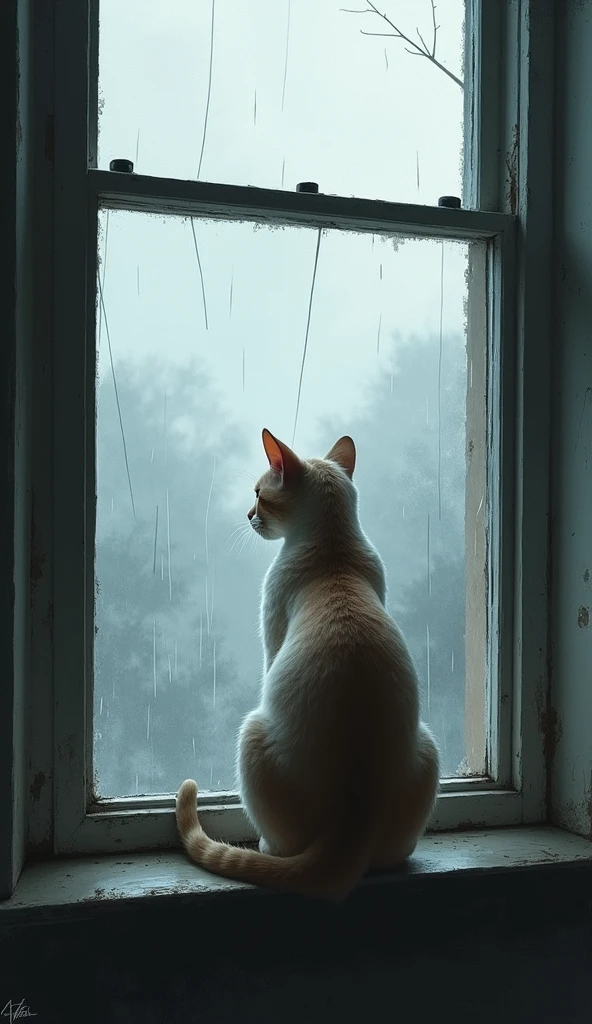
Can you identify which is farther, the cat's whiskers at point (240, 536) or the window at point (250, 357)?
the cat's whiskers at point (240, 536)

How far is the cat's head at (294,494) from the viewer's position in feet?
4.04

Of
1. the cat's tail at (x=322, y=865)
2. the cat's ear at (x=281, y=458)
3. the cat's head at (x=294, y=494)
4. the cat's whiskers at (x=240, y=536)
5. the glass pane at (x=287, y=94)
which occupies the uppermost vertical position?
the glass pane at (x=287, y=94)

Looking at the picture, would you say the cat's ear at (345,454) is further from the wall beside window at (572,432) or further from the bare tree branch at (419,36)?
the bare tree branch at (419,36)

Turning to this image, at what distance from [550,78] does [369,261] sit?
0.44 meters

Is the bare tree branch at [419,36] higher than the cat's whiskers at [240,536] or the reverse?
higher

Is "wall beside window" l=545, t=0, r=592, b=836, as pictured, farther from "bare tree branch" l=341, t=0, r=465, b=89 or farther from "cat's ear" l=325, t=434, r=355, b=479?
"cat's ear" l=325, t=434, r=355, b=479

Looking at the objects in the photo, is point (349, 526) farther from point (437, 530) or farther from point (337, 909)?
point (337, 909)

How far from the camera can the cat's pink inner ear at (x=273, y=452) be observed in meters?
1.22

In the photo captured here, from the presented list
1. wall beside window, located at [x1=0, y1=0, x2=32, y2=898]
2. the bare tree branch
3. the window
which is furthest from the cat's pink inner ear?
the bare tree branch

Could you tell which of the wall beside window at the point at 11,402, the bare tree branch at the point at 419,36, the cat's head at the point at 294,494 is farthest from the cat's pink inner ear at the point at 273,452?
the bare tree branch at the point at 419,36
